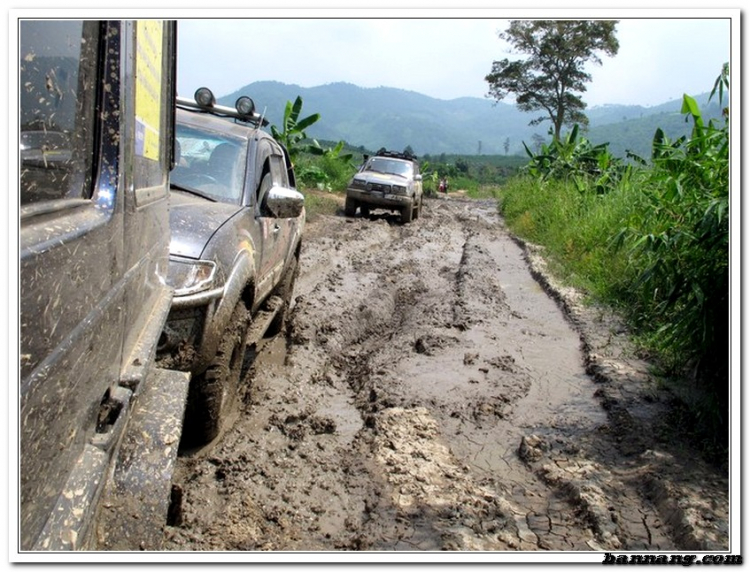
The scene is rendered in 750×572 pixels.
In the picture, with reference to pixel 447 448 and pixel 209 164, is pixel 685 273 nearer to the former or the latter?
pixel 447 448

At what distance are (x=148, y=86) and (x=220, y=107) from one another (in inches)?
130

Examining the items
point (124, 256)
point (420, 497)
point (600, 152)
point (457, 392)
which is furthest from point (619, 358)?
point (600, 152)

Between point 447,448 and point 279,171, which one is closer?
point 447,448

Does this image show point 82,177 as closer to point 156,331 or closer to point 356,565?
point 156,331

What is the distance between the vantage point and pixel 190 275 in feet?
11.6

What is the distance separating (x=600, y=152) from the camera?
876 inches

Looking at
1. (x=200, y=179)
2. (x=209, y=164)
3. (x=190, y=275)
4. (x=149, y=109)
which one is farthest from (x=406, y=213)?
(x=149, y=109)

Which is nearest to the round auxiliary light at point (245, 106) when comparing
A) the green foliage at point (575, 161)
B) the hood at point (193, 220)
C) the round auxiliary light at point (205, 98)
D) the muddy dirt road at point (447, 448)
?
the round auxiliary light at point (205, 98)

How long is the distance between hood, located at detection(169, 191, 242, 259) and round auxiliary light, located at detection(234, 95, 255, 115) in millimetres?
1342

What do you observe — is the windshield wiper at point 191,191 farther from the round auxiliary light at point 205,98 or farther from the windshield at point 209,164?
the round auxiliary light at point 205,98

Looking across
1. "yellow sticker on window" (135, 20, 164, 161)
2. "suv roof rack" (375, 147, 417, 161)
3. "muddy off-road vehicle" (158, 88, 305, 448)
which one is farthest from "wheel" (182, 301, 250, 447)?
"suv roof rack" (375, 147, 417, 161)

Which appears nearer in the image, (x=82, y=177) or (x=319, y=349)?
(x=82, y=177)

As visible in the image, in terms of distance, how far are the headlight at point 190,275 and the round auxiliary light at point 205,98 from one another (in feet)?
7.55

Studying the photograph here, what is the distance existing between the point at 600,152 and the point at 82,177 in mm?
22314
